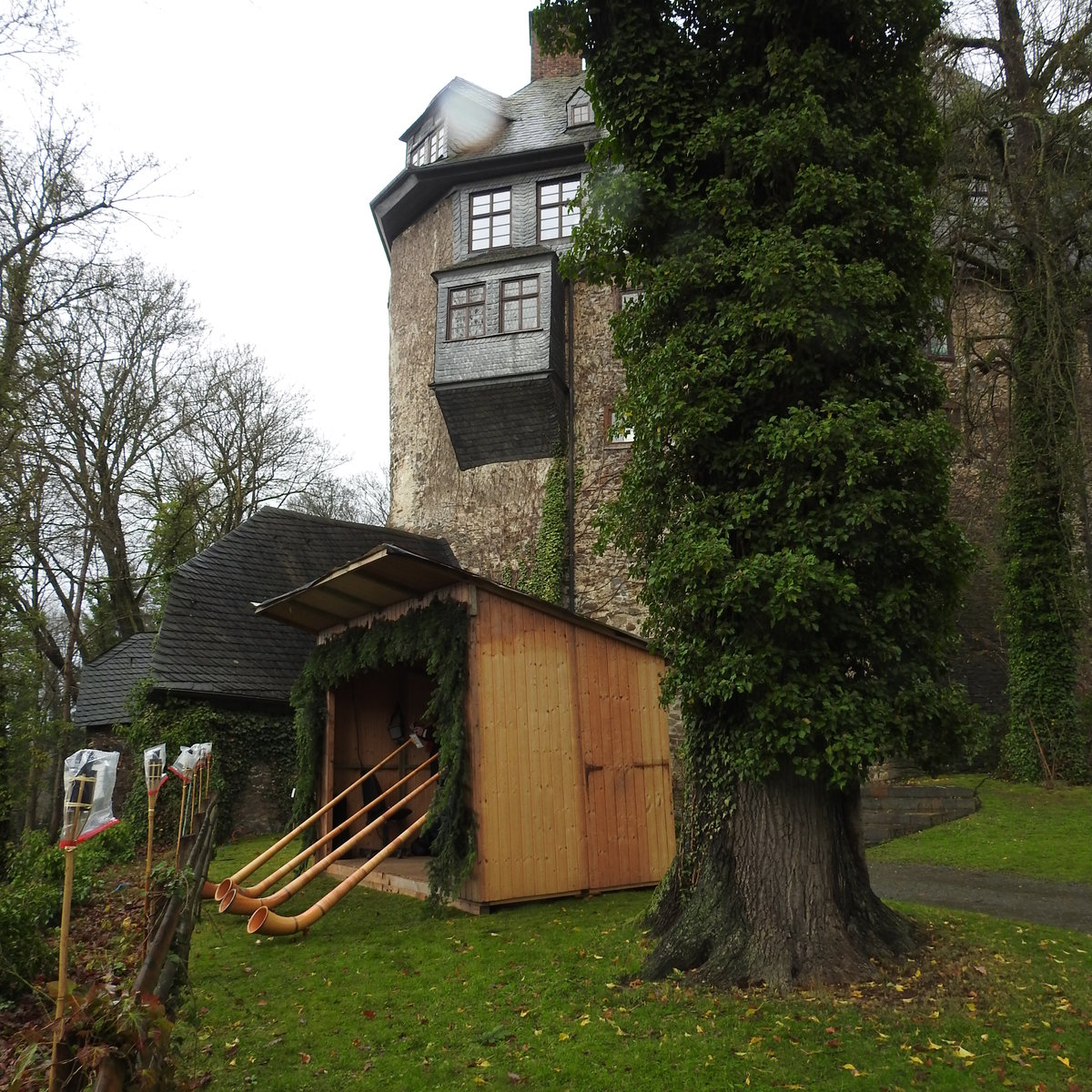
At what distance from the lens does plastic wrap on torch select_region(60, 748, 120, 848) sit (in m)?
4.47

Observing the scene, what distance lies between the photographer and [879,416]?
6.42 meters

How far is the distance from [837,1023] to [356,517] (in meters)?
36.6

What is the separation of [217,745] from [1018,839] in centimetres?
1221

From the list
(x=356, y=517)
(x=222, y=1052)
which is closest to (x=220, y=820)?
Result: (x=222, y=1052)

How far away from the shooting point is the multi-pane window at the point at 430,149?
23.8 meters

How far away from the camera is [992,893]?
8734 mm

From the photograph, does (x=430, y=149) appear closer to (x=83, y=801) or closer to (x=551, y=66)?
(x=551, y=66)

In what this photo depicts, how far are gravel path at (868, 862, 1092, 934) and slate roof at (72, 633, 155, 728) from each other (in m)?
14.1

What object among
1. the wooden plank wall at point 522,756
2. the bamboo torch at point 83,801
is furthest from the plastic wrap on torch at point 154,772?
the bamboo torch at point 83,801

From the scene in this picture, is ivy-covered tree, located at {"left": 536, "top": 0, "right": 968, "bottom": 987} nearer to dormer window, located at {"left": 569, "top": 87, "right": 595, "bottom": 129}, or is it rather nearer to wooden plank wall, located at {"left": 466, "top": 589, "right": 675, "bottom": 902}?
wooden plank wall, located at {"left": 466, "top": 589, "right": 675, "bottom": 902}

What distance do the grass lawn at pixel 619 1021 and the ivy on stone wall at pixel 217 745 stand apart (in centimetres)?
907

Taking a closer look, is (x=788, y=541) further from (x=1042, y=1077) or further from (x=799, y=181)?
(x=1042, y=1077)

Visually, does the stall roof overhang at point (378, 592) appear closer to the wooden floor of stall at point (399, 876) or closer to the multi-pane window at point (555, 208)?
the wooden floor of stall at point (399, 876)

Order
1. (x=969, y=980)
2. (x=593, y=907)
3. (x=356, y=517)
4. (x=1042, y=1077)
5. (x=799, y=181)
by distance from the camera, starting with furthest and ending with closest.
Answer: (x=356, y=517), (x=593, y=907), (x=799, y=181), (x=969, y=980), (x=1042, y=1077)
